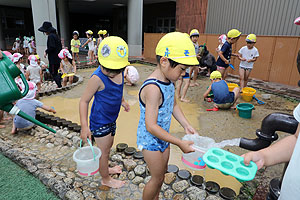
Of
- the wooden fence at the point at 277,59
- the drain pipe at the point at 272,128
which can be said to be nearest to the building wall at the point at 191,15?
the wooden fence at the point at 277,59

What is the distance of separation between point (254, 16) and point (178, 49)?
9.21m

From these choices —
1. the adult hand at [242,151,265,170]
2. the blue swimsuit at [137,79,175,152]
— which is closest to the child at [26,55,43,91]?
the blue swimsuit at [137,79,175,152]

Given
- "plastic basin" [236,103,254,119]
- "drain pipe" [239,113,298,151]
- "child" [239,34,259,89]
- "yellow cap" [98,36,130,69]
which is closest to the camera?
"drain pipe" [239,113,298,151]

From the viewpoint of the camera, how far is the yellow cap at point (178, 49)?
155 centimetres

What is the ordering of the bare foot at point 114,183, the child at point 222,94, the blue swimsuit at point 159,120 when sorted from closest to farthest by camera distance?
the blue swimsuit at point 159,120 → the bare foot at point 114,183 → the child at point 222,94

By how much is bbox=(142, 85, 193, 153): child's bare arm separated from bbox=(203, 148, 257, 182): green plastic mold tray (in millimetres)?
267

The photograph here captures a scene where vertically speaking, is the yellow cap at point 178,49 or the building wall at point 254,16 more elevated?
the building wall at point 254,16

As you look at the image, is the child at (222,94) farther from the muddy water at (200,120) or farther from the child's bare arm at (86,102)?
the child's bare arm at (86,102)

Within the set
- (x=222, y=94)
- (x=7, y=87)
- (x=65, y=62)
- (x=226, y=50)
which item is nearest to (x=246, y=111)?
(x=222, y=94)

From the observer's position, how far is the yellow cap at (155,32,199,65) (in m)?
1.55

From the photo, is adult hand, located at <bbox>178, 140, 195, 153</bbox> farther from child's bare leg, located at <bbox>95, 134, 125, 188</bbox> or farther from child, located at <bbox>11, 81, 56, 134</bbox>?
child, located at <bbox>11, 81, 56, 134</bbox>

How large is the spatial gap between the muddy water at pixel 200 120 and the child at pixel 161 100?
1099mm

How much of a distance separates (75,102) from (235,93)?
4.00 meters

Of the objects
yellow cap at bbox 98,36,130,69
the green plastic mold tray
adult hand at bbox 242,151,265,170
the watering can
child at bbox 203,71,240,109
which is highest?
yellow cap at bbox 98,36,130,69
